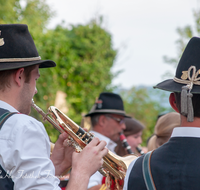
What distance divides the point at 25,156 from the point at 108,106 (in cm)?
331

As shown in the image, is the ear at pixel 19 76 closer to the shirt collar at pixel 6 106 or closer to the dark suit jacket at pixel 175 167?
the shirt collar at pixel 6 106

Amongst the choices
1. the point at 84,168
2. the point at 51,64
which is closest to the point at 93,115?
the point at 51,64

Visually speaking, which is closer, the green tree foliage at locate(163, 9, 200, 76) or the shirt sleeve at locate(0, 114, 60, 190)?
the shirt sleeve at locate(0, 114, 60, 190)

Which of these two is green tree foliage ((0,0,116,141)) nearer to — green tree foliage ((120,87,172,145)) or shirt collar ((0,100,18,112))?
green tree foliage ((120,87,172,145))

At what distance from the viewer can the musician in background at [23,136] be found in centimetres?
148

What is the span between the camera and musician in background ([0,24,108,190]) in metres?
1.48

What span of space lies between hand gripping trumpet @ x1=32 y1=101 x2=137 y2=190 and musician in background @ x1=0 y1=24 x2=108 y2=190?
42 centimetres

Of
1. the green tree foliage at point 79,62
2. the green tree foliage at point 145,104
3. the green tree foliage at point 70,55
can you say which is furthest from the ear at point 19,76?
the green tree foliage at point 145,104

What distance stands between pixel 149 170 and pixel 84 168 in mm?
412

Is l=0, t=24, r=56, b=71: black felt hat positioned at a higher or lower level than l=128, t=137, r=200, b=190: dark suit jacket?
higher

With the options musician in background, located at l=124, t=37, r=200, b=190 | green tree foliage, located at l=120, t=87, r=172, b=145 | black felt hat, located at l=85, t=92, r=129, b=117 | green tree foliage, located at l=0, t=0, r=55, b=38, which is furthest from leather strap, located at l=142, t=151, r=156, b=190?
green tree foliage, located at l=120, t=87, r=172, b=145

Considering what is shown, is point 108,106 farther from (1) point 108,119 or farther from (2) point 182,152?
(2) point 182,152

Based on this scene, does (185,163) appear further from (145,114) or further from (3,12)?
(145,114)

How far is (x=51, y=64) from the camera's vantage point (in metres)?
2.12
